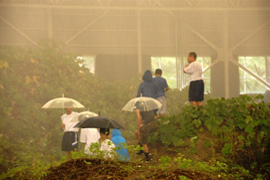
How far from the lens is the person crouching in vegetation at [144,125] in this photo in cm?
798

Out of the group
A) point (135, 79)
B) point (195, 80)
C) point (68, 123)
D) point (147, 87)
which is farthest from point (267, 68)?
point (68, 123)

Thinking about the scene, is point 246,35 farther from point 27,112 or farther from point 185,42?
point 27,112

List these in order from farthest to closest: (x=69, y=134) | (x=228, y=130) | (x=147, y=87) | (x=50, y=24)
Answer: (x=50, y=24)
(x=147, y=87)
(x=69, y=134)
(x=228, y=130)

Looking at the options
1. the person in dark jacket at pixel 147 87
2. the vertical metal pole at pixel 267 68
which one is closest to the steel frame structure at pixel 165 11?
the vertical metal pole at pixel 267 68

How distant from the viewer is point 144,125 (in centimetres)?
818

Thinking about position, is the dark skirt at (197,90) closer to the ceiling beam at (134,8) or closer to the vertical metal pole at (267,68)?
the ceiling beam at (134,8)

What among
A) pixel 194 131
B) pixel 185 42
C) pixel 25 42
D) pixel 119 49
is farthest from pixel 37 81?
pixel 194 131

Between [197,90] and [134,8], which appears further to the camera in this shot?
[134,8]

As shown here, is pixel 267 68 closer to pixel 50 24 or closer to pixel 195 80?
pixel 50 24

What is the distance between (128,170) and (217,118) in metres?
4.16

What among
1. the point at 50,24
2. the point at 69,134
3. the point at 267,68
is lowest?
the point at 69,134

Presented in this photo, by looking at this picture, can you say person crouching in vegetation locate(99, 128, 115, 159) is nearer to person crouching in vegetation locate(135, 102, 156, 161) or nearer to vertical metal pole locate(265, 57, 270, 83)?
person crouching in vegetation locate(135, 102, 156, 161)

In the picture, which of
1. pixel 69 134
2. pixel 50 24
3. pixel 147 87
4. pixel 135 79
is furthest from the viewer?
pixel 50 24

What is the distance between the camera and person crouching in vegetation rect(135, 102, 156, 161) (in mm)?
7980
